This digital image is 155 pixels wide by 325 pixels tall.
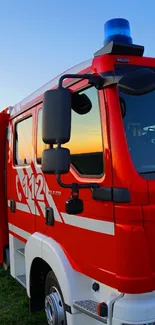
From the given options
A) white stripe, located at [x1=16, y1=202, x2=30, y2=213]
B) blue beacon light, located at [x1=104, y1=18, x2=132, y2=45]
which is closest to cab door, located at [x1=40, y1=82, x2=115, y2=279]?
blue beacon light, located at [x1=104, y1=18, x2=132, y2=45]

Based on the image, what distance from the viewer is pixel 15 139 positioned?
4648 mm

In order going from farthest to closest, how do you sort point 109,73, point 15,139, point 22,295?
point 22,295
point 15,139
point 109,73

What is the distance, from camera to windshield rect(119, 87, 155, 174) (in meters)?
2.51

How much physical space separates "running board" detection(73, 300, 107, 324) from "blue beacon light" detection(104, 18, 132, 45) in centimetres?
198

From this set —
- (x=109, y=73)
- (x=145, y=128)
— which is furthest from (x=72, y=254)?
(x=109, y=73)

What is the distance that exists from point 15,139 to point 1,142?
0.56m

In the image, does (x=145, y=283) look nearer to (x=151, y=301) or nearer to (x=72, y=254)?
(x=151, y=301)

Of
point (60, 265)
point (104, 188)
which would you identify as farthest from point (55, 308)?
point (104, 188)

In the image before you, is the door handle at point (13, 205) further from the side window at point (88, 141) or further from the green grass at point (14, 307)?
the side window at point (88, 141)

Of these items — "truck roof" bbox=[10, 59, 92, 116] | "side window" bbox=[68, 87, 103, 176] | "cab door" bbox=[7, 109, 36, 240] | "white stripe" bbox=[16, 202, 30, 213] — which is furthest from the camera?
"white stripe" bbox=[16, 202, 30, 213]

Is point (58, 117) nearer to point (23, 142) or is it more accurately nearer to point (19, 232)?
point (23, 142)

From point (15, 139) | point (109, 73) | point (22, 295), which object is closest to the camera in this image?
point (109, 73)

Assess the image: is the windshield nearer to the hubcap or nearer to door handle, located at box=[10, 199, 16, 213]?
the hubcap

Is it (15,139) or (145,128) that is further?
(15,139)
